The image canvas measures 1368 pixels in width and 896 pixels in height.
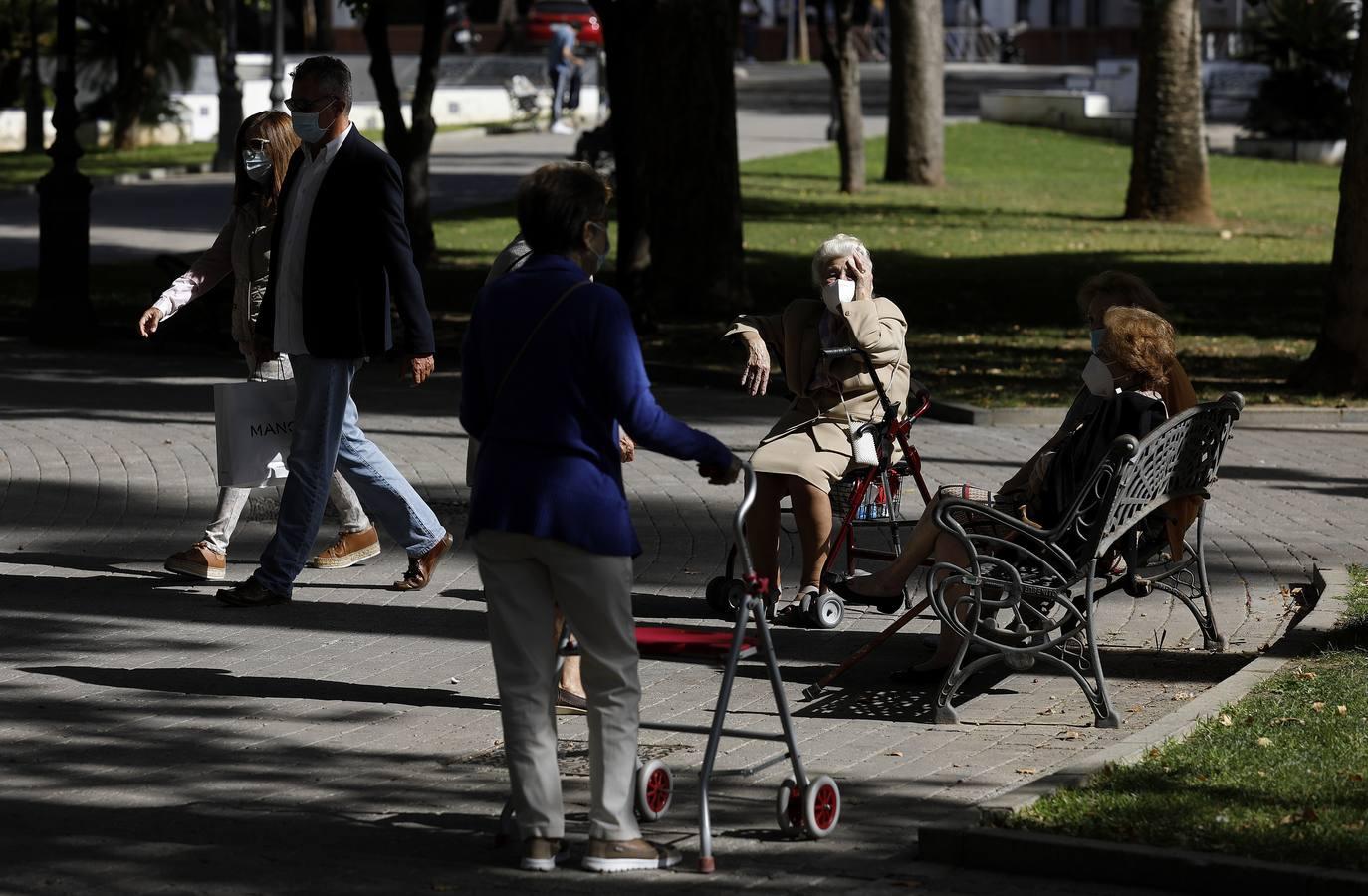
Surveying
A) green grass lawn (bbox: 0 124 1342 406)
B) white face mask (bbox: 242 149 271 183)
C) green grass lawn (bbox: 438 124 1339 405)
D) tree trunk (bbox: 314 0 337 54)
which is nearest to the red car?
tree trunk (bbox: 314 0 337 54)

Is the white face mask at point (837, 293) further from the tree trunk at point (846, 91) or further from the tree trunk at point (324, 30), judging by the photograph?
the tree trunk at point (324, 30)

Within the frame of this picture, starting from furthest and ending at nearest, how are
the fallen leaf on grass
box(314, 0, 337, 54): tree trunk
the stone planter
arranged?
box(314, 0, 337, 54): tree trunk < the stone planter < the fallen leaf on grass

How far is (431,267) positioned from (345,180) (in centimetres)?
1340

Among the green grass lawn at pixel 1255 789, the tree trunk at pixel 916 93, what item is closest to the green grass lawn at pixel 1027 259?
the tree trunk at pixel 916 93

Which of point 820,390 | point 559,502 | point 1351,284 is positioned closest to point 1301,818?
point 559,502

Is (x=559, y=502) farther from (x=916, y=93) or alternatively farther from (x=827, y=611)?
(x=916, y=93)

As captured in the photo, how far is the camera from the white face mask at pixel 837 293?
7.90 metres

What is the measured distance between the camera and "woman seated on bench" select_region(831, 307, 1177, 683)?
698 centimetres

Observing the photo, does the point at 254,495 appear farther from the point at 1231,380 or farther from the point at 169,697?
the point at 1231,380

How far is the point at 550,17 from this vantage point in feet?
188

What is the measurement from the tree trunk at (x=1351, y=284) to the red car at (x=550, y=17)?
139 ft

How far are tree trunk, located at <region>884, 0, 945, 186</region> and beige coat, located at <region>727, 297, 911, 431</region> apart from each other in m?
23.9

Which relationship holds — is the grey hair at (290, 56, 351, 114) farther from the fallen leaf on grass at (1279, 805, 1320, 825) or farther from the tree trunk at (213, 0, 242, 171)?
the tree trunk at (213, 0, 242, 171)

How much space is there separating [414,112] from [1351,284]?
1030 centimetres
